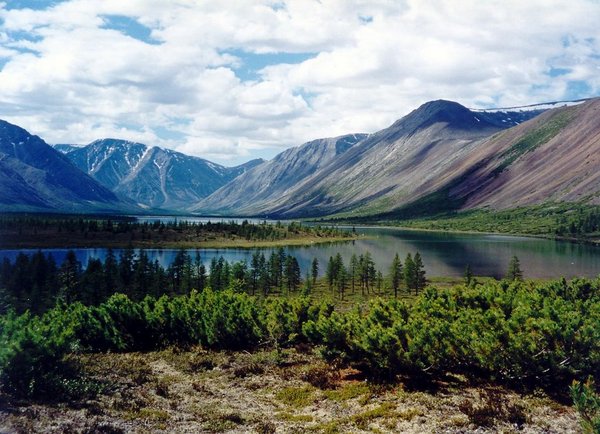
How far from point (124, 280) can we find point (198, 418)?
105m

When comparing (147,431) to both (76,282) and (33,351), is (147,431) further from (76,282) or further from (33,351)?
(76,282)

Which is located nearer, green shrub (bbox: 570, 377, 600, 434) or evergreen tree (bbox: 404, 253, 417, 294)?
green shrub (bbox: 570, 377, 600, 434)

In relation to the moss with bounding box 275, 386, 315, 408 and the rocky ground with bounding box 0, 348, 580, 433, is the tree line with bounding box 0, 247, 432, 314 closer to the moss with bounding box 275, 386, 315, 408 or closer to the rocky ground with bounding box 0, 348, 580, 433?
the rocky ground with bounding box 0, 348, 580, 433

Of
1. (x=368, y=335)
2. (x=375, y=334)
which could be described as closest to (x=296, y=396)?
(x=368, y=335)

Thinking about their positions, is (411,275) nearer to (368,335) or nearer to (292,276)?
(292,276)

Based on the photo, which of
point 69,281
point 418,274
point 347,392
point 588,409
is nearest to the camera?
point 588,409

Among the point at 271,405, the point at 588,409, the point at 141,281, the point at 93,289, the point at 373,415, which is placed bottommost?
the point at 93,289

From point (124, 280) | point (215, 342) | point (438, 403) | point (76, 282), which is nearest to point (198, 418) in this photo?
point (438, 403)

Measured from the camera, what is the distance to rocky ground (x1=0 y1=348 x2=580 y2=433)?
1205 inches

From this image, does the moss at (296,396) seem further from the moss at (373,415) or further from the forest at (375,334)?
the forest at (375,334)

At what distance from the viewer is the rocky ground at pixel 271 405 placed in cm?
3061

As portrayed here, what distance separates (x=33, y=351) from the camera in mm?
35094

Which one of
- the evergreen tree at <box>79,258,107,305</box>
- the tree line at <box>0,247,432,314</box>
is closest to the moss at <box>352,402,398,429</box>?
the tree line at <box>0,247,432,314</box>

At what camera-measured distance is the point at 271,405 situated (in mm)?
37188
